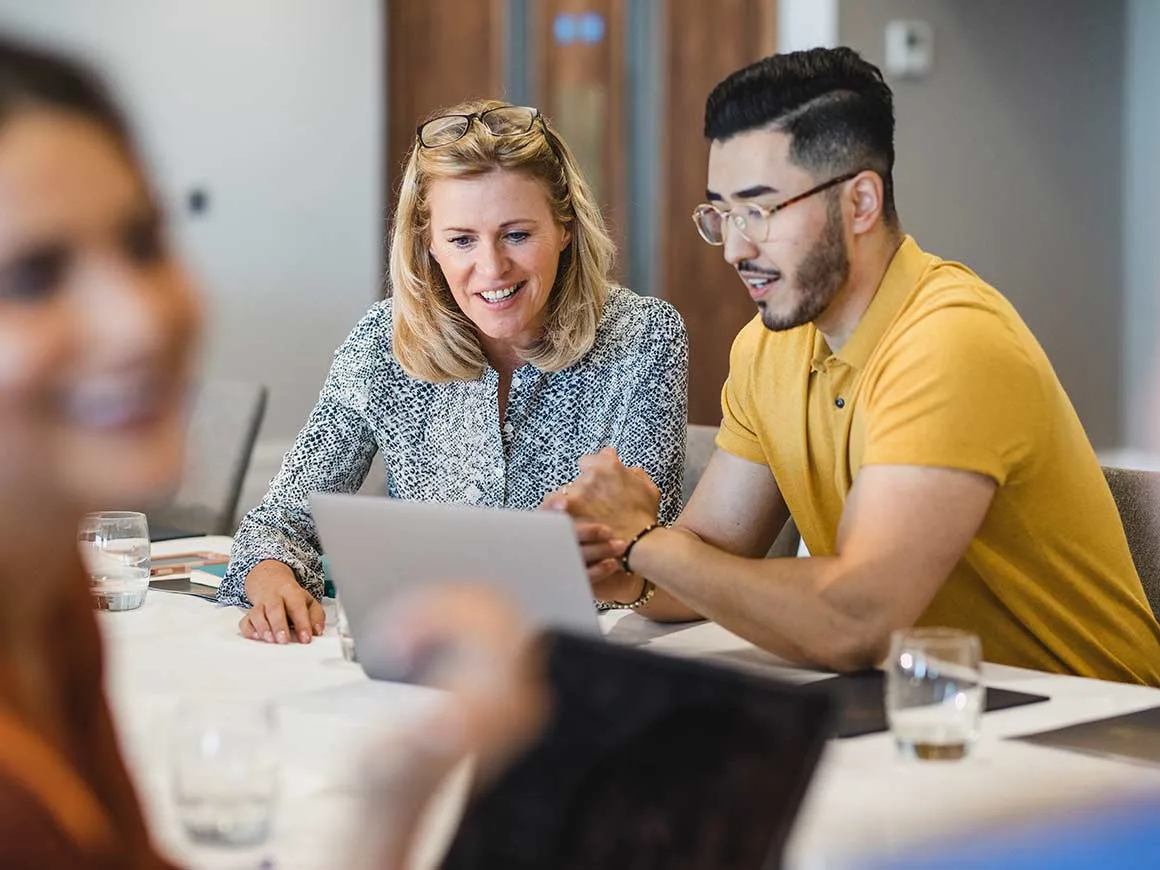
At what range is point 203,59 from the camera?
5.45 m

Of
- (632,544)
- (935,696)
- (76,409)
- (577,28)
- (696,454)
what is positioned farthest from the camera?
(577,28)

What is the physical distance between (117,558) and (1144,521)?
1.31 m

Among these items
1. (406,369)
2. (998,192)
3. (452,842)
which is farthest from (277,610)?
(998,192)

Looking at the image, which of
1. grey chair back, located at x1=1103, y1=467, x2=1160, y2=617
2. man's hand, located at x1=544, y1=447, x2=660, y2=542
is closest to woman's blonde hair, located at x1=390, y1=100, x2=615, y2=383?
man's hand, located at x1=544, y1=447, x2=660, y2=542

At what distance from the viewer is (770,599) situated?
5.27 feet

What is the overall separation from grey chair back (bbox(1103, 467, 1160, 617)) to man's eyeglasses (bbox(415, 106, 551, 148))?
980 millimetres

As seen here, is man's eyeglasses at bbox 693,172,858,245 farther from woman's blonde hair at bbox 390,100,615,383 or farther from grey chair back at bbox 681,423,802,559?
grey chair back at bbox 681,423,802,559

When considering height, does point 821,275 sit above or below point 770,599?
above

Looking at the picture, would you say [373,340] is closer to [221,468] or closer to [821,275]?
[821,275]

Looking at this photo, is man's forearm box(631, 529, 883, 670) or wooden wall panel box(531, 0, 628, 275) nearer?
man's forearm box(631, 529, 883, 670)

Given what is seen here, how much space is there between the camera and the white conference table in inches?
42.4

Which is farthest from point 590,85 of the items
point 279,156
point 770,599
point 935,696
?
point 935,696

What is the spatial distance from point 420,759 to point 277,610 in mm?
1360

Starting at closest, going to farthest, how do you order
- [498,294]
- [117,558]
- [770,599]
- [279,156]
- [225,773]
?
[225,773]
[770,599]
[117,558]
[498,294]
[279,156]
